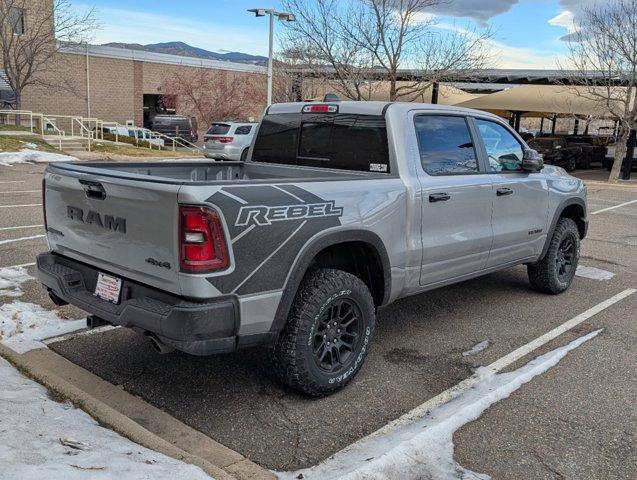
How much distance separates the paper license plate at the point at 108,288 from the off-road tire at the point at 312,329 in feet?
3.15

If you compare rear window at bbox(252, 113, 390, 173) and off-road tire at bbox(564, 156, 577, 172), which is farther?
off-road tire at bbox(564, 156, 577, 172)

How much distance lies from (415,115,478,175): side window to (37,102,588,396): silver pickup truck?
15 millimetres

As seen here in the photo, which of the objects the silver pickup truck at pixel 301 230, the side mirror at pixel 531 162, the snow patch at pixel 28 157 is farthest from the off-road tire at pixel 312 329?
the snow patch at pixel 28 157

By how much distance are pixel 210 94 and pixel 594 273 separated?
4274 centimetres

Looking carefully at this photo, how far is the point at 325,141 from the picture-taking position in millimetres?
4738

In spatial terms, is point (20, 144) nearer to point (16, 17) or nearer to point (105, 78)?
point (16, 17)

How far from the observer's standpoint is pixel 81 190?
363 cm

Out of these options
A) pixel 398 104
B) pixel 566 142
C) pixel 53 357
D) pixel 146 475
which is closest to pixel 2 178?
pixel 53 357

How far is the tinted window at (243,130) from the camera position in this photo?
22328 millimetres

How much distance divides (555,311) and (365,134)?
2757mm

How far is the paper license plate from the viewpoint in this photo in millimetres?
3486

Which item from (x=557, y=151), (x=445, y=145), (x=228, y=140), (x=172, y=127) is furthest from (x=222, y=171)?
(x=172, y=127)

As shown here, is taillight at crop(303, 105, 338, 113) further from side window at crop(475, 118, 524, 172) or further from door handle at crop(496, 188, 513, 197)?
door handle at crop(496, 188, 513, 197)

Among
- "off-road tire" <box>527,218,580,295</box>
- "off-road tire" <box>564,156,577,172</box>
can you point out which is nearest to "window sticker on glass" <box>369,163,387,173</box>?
"off-road tire" <box>527,218,580,295</box>
